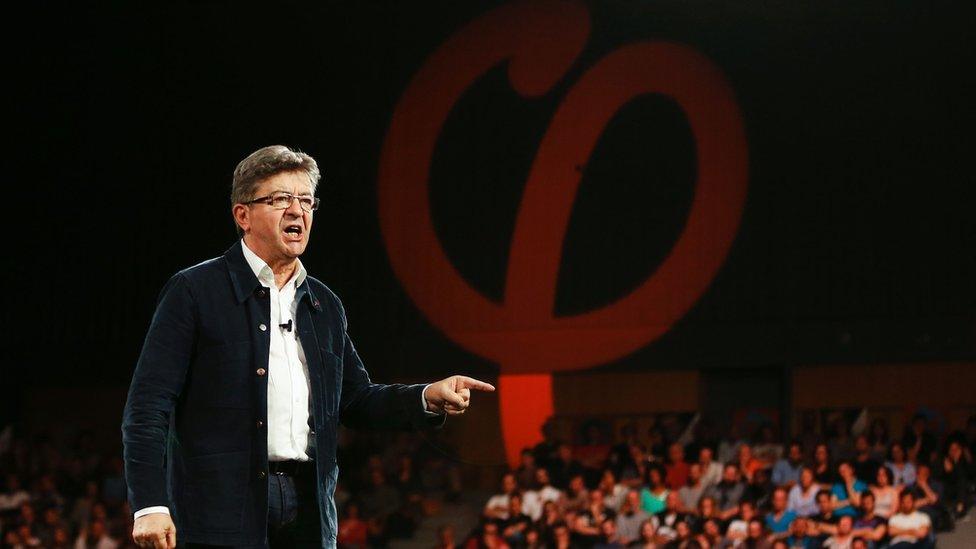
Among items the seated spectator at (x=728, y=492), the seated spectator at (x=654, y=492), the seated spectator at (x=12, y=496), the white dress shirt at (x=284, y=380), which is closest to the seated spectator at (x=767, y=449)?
the seated spectator at (x=728, y=492)

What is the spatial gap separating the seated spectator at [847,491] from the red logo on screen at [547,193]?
9.13 feet

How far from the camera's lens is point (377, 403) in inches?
89.3

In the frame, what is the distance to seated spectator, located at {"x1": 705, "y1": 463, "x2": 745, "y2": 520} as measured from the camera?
7.83 m

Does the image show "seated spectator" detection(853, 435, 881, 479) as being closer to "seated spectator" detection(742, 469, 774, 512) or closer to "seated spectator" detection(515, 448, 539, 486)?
"seated spectator" detection(742, 469, 774, 512)

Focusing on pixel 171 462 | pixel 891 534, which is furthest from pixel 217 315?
pixel 891 534

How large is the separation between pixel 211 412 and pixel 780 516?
614 cm

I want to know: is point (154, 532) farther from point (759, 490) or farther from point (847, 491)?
point (759, 490)

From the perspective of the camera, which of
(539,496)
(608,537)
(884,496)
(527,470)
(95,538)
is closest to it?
(884,496)

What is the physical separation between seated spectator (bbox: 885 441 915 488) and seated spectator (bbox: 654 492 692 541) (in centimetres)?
130

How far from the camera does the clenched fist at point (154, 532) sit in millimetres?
1855

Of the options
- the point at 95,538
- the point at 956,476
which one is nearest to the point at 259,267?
the point at 956,476

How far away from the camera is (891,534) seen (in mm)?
7332

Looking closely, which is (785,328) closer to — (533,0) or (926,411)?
(926,411)

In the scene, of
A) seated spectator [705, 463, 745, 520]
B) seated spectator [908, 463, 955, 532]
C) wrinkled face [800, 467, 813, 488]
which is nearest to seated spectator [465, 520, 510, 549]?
seated spectator [705, 463, 745, 520]
